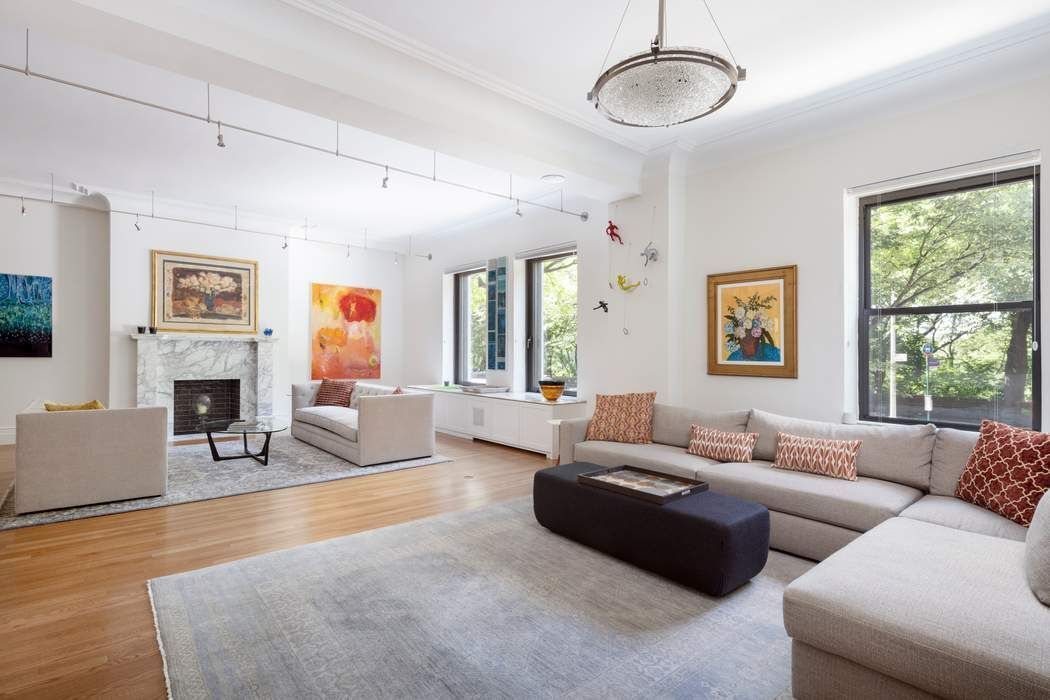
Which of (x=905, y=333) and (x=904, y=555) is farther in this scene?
(x=905, y=333)

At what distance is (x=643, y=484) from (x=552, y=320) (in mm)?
3684

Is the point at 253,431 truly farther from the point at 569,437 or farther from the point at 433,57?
the point at 433,57

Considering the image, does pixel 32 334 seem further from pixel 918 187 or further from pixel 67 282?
pixel 918 187

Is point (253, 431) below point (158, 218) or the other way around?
below

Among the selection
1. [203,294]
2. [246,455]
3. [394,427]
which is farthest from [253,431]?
[203,294]

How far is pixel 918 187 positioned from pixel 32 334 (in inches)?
341

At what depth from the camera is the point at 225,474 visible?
4871 mm

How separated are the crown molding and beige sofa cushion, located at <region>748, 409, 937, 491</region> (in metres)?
2.80

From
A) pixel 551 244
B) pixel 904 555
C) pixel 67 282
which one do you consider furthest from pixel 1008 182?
pixel 67 282

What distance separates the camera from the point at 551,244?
20.8 feet

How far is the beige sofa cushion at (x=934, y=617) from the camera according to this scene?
1.49m

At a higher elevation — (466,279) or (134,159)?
(134,159)

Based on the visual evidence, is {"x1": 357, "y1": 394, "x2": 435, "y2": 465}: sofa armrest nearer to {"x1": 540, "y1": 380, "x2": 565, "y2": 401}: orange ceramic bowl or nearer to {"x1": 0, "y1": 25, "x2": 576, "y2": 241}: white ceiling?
{"x1": 540, "y1": 380, "x2": 565, "y2": 401}: orange ceramic bowl

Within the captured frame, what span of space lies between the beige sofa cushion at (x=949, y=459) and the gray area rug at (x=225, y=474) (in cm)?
408
